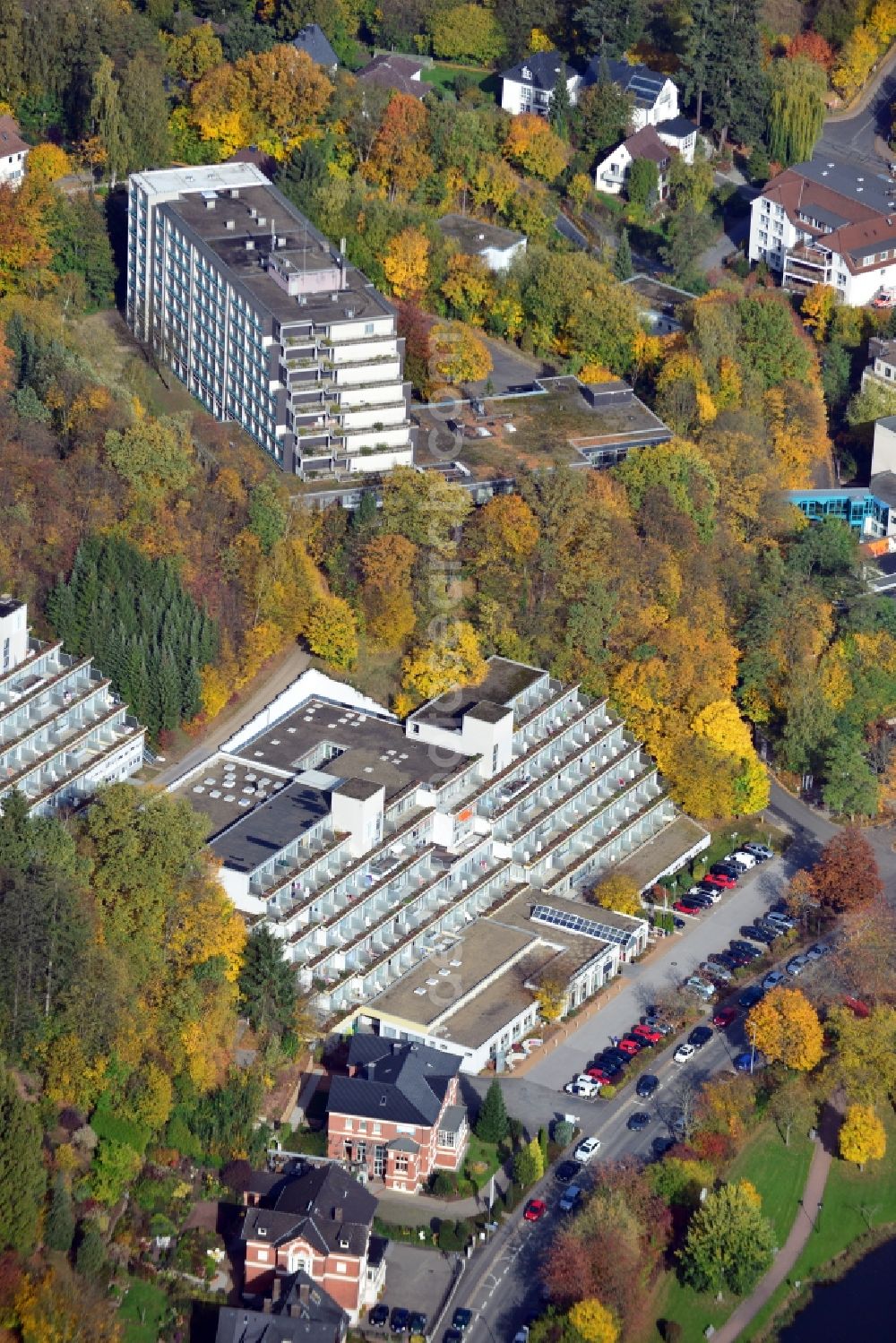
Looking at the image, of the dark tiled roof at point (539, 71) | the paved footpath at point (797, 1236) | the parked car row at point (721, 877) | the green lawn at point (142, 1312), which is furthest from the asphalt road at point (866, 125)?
the green lawn at point (142, 1312)

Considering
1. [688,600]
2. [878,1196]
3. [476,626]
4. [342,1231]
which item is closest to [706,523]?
[688,600]

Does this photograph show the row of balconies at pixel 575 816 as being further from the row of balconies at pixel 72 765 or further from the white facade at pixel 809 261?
the white facade at pixel 809 261

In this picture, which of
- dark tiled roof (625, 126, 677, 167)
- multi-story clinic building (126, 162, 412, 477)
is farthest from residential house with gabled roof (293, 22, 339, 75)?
multi-story clinic building (126, 162, 412, 477)

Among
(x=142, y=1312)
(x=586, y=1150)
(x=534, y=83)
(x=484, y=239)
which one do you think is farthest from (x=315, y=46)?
(x=142, y=1312)

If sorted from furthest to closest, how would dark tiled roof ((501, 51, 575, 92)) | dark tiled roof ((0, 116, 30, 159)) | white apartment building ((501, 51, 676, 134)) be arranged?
1. dark tiled roof ((501, 51, 575, 92))
2. white apartment building ((501, 51, 676, 134))
3. dark tiled roof ((0, 116, 30, 159))

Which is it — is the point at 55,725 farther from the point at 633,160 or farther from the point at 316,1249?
the point at 633,160

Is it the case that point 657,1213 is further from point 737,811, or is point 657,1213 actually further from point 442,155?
point 442,155

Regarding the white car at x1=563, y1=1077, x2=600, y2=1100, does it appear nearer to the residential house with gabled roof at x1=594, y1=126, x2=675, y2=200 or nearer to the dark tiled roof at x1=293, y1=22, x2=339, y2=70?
the residential house with gabled roof at x1=594, y1=126, x2=675, y2=200
